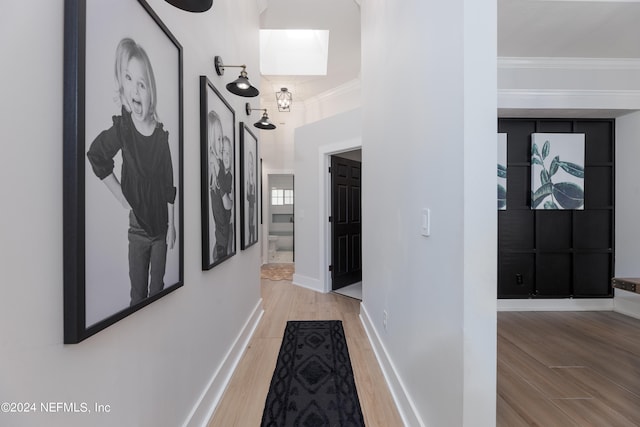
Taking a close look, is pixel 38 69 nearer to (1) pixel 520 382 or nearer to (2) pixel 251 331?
(2) pixel 251 331

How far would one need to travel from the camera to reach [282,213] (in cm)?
789

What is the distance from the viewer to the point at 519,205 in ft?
11.9

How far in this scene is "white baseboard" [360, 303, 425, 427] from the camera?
156 centimetres

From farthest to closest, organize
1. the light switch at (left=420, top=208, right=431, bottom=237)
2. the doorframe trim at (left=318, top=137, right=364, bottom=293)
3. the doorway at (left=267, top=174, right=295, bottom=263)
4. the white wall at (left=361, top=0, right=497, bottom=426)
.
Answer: the doorway at (left=267, top=174, right=295, bottom=263) < the doorframe trim at (left=318, top=137, right=364, bottom=293) < the light switch at (left=420, top=208, right=431, bottom=237) < the white wall at (left=361, top=0, right=497, bottom=426)

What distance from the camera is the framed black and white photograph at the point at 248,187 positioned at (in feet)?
8.02

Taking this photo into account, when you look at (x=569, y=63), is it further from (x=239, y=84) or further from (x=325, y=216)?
(x=239, y=84)

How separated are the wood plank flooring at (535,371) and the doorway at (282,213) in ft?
14.1

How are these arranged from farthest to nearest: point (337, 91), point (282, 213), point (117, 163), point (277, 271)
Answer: point (282, 213) < point (277, 271) < point (337, 91) < point (117, 163)

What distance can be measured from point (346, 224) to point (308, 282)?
46.6 inches

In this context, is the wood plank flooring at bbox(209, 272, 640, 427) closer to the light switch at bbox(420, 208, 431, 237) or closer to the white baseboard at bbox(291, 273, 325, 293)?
the white baseboard at bbox(291, 273, 325, 293)

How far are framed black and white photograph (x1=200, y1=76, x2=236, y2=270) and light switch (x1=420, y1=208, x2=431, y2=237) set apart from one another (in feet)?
4.01

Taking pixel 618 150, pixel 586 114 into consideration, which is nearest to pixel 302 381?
pixel 586 114

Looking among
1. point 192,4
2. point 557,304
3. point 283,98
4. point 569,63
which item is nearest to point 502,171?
point 569,63

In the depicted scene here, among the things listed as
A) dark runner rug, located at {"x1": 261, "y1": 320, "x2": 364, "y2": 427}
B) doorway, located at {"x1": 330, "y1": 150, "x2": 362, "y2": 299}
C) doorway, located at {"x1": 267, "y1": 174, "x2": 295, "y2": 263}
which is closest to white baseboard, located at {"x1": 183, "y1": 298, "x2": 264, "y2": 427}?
dark runner rug, located at {"x1": 261, "y1": 320, "x2": 364, "y2": 427}
